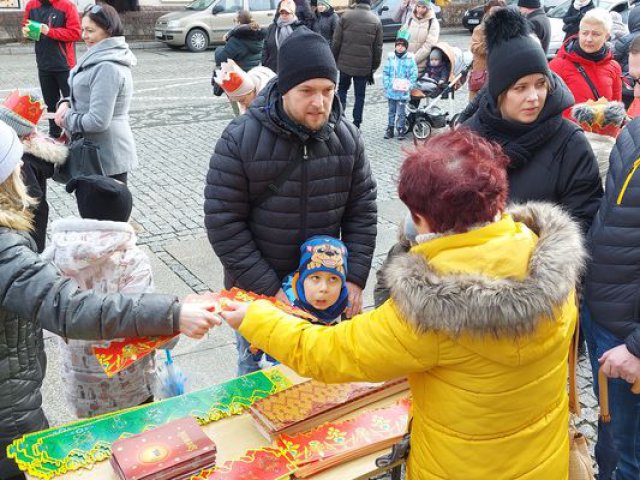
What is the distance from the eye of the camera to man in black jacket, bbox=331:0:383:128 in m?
9.64

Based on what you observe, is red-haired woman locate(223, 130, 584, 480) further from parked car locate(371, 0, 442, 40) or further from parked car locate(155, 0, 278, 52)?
parked car locate(371, 0, 442, 40)

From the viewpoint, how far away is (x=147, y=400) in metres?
3.12

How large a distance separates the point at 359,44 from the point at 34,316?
26.9 feet

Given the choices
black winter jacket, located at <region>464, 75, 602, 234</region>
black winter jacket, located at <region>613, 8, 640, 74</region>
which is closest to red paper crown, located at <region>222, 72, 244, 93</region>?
black winter jacket, located at <region>464, 75, 602, 234</region>

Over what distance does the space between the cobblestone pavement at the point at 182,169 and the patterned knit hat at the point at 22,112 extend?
968mm

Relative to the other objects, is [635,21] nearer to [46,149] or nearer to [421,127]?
[421,127]

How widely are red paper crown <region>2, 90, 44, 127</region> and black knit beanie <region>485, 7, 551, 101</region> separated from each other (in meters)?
2.83

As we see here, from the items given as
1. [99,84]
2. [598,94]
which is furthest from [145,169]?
[598,94]

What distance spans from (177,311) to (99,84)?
313 cm

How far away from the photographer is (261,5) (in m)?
17.8

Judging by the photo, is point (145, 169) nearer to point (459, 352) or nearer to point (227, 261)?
point (227, 261)

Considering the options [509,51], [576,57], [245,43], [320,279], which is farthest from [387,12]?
[320,279]

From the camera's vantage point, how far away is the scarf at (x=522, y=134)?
2920mm

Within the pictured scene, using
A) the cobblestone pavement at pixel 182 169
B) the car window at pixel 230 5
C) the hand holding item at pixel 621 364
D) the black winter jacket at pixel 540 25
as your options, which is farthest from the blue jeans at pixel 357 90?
the car window at pixel 230 5
